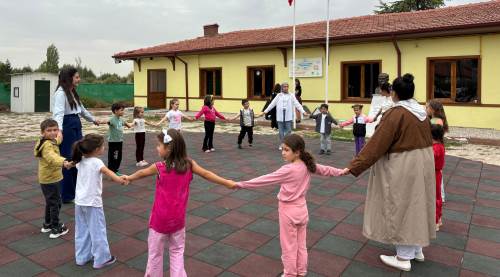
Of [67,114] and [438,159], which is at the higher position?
[67,114]

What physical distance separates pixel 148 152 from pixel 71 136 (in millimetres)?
4571

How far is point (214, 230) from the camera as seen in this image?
14.6 ft

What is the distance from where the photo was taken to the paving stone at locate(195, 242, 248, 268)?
3.61 meters

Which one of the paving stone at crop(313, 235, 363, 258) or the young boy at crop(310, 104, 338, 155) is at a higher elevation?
the young boy at crop(310, 104, 338, 155)

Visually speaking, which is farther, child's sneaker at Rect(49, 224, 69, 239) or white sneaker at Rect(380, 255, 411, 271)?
child's sneaker at Rect(49, 224, 69, 239)

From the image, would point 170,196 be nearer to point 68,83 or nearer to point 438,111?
point 68,83

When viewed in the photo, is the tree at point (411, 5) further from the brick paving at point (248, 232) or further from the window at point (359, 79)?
the brick paving at point (248, 232)

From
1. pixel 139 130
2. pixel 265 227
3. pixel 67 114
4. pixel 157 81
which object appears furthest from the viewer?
pixel 157 81

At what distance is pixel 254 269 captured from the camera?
347 centimetres

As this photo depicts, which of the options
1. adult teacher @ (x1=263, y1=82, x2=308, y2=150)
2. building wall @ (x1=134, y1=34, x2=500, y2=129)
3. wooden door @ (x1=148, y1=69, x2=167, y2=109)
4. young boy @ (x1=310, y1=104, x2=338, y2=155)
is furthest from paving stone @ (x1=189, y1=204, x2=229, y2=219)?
wooden door @ (x1=148, y1=69, x2=167, y2=109)

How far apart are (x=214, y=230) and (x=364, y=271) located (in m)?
1.69

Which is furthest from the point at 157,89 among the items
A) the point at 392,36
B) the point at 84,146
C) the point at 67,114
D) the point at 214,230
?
the point at 84,146

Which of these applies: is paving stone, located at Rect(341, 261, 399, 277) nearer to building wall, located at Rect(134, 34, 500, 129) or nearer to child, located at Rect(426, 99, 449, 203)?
child, located at Rect(426, 99, 449, 203)

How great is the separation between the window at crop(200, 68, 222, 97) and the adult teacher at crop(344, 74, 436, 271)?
56.7 ft
